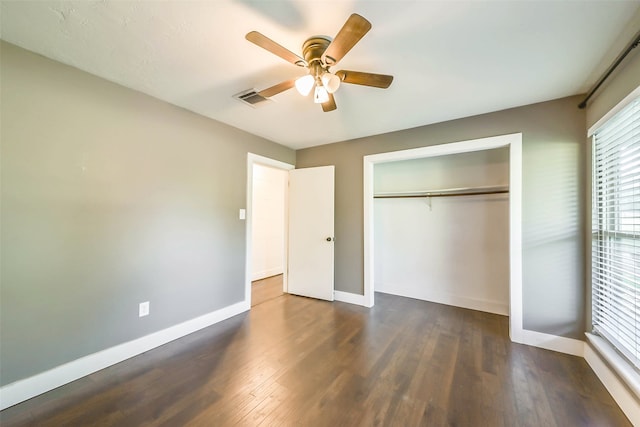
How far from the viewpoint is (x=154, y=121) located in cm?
230

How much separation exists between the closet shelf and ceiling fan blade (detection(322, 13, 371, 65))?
2.56 m

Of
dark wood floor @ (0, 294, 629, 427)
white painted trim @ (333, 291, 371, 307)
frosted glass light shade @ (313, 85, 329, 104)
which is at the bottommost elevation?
dark wood floor @ (0, 294, 629, 427)

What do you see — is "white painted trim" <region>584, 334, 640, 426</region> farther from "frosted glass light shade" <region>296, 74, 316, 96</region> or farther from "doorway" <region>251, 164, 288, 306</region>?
"doorway" <region>251, 164, 288, 306</region>

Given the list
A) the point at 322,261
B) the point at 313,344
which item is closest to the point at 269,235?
the point at 322,261

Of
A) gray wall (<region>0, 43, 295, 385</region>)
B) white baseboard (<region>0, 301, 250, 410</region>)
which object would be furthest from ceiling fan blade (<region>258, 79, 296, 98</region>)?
white baseboard (<region>0, 301, 250, 410</region>)

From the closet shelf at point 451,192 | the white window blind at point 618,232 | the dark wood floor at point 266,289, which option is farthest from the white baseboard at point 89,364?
the white window blind at point 618,232

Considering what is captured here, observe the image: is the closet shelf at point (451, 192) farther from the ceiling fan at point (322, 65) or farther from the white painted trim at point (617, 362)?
the ceiling fan at point (322, 65)

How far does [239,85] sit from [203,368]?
2.37m

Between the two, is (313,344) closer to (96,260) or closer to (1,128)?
(96,260)

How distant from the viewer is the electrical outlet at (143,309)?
7.18ft

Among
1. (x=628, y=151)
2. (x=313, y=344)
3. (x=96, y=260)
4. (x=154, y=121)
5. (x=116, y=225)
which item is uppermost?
(x=154, y=121)

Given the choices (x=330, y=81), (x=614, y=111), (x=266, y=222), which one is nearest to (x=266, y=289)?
(x=266, y=222)

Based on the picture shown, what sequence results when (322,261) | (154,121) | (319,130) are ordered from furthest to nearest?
(322,261) < (319,130) < (154,121)

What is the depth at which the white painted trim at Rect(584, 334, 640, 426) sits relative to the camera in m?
1.44
